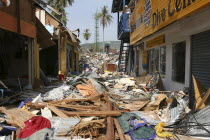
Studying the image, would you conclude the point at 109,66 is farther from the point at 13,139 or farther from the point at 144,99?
the point at 13,139

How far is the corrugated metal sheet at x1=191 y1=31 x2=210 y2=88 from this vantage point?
6141 millimetres

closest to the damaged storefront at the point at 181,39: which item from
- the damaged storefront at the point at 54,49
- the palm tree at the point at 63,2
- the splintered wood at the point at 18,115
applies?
the splintered wood at the point at 18,115

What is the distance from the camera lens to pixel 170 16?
649 cm

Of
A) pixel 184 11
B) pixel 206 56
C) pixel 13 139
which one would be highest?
pixel 184 11

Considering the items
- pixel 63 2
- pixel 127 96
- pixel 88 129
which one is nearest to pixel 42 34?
pixel 127 96

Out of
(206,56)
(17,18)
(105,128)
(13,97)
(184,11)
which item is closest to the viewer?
(105,128)

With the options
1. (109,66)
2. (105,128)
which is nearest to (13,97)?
(105,128)

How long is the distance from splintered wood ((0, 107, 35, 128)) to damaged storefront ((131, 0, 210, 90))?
16.0 feet

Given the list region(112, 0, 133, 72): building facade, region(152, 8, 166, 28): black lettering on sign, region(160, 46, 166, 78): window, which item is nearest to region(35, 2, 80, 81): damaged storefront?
region(112, 0, 133, 72): building facade

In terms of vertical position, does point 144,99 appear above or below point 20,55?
below

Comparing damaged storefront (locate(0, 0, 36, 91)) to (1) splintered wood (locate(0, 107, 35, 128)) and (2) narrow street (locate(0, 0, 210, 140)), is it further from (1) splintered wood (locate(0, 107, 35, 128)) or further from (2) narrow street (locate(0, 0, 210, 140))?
(1) splintered wood (locate(0, 107, 35, 128))

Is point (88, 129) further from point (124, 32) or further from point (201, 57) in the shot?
point (124, 32)

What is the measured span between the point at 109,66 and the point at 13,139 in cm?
2153

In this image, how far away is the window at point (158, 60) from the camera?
35.4 ft
